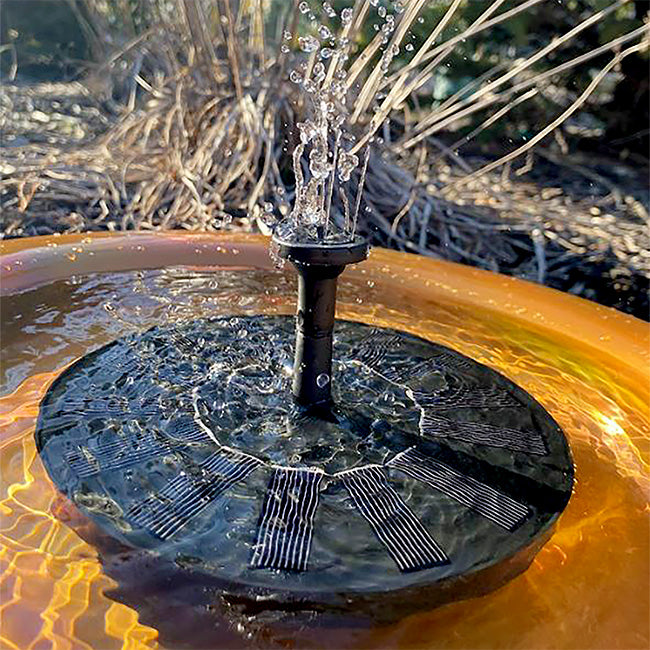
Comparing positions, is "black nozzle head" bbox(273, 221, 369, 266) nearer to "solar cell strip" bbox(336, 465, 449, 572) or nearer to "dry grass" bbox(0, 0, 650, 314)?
"solar cell strip" bbox(336, 465, 449, 572)

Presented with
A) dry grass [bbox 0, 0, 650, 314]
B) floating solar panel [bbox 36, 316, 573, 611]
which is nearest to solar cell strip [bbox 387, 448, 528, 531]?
floating solar panel [bbox 36, 316, 573, 611]

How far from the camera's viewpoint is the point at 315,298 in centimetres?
116

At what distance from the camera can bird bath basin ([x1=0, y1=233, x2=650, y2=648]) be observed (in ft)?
2.82

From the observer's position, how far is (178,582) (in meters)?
0.89

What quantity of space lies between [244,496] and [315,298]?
1.08ft

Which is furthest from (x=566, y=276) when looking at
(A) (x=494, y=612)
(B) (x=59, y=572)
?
(B) (x=59, y=572)

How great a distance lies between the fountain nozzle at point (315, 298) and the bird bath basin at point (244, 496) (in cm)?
32

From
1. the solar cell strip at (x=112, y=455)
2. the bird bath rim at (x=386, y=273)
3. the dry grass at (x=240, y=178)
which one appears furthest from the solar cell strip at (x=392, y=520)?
the dry grass at (x=240, y=178)

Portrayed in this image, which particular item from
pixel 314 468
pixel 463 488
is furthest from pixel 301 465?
pixel 463 488

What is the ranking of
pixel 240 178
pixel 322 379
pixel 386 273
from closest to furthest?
1. pixel 322 379
2. pixel 386 273
3. pixel 240 178

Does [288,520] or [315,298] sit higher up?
[315,298]

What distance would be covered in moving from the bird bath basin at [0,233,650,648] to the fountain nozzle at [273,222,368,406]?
1.05 feet

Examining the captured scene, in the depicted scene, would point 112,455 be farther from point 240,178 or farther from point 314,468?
point 240,178

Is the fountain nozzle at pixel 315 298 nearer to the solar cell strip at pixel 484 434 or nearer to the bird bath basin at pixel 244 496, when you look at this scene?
the solar cell strip at pixel 484 434
